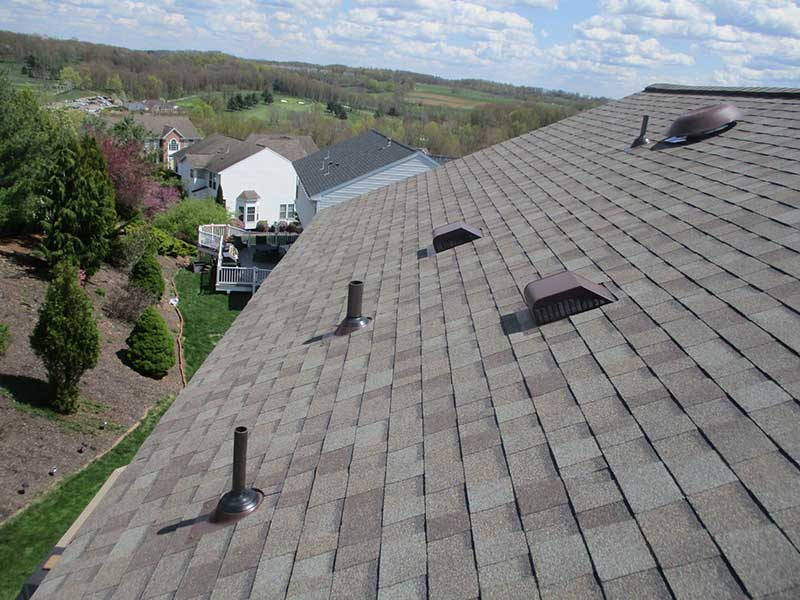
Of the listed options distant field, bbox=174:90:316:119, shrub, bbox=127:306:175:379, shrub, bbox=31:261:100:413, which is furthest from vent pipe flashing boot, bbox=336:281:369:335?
distant field, bbox=174:90:316:119

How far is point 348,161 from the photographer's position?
1341 inches

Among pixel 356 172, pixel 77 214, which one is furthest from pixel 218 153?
pixel 77 214

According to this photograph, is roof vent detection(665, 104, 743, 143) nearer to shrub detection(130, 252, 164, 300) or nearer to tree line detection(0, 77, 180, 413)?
tree line detection(0, 77, 180, 413)

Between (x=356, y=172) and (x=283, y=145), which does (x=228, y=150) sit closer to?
(x=283, y=145)

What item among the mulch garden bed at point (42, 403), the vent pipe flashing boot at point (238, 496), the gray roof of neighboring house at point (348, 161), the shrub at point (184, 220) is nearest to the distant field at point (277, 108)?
the shrub at point (184, 220)

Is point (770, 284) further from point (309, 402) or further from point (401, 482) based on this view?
point (309, 402)

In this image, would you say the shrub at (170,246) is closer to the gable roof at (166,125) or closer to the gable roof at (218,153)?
the gable roof at (218,153)

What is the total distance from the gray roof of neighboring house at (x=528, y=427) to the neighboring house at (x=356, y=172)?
2047 cm

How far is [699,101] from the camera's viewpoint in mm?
12617

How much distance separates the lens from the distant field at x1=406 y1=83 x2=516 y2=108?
497 feet

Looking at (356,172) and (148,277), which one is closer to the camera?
(148,277)

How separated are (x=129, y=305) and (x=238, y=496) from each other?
20.1 meters

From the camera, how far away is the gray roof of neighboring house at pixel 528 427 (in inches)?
126

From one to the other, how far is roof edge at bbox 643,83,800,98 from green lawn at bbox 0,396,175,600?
15.2 m
